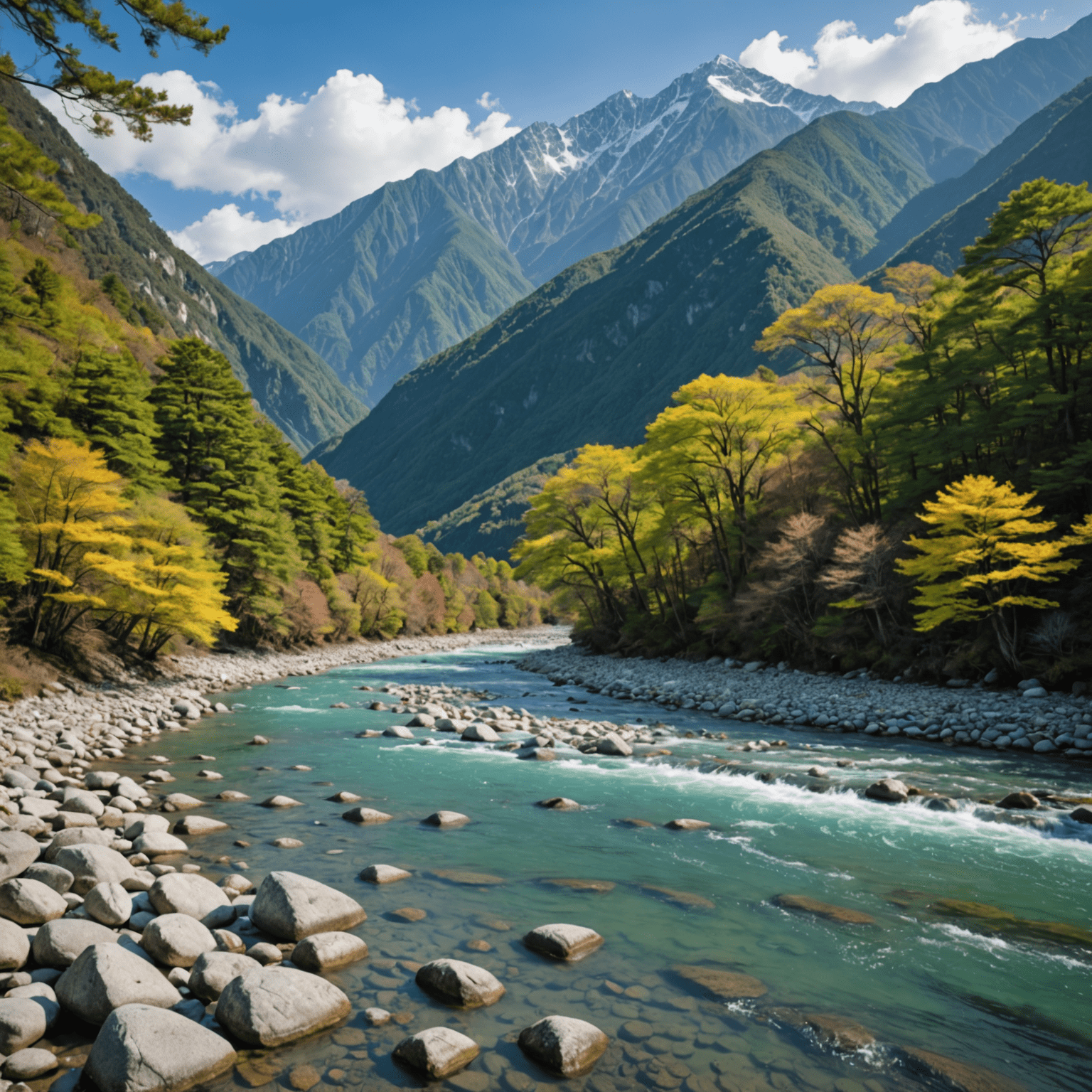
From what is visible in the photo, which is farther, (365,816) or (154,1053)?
(365,816)

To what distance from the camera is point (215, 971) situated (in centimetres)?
529

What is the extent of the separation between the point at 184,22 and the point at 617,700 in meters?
24.1

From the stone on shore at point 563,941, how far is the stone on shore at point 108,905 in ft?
12.9

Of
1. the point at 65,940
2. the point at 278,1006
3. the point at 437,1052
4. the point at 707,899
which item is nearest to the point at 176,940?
the point at 65,940

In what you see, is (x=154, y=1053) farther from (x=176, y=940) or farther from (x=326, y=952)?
(x=326, y=952)

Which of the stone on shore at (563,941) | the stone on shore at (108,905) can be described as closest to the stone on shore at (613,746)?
the stone on shore at (563,941)

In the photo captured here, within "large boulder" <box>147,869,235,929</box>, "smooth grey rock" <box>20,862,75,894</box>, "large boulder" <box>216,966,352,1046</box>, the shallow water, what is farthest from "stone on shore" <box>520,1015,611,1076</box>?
"smooth grey rock" <box>20,862,75,894</box>

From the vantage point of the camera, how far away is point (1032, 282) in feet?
77.2

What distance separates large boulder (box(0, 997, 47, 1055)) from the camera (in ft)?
14.6

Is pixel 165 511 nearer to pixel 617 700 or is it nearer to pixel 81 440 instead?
pixel 81 440

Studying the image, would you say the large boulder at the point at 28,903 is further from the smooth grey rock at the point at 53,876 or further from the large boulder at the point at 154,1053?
the large boulder at the point at 154,1053

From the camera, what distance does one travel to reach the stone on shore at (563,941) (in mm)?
6156

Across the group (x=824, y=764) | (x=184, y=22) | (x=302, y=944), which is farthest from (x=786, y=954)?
(x=184, y=22)

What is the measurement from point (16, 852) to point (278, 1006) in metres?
4.49
